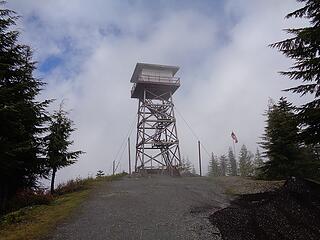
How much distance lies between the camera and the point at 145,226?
10500mm

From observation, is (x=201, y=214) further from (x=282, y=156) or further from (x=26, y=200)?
(x=282, y=156)

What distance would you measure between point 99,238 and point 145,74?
2861 cm

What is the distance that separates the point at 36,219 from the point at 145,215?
12.9 ft

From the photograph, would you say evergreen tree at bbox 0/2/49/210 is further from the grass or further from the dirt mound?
the dirt mound

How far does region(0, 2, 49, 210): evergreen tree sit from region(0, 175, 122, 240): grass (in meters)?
2.10

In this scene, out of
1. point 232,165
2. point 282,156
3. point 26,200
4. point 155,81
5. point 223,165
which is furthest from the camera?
point 223,165

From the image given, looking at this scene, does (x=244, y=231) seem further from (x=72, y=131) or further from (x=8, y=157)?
(x=72, y=131)

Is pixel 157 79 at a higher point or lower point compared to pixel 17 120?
higher

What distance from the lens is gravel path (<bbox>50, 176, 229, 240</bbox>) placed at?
32.0 feet

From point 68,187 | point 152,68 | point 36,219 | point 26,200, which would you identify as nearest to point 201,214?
point 36,219

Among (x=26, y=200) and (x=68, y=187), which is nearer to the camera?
(x=26, y=200)

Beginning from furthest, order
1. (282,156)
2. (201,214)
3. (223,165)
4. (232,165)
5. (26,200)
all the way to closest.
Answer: (223,165) → (232,165) → (282,156) → (26,200) → (201,214)

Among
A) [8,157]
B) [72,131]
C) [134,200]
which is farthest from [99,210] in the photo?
[72,131]

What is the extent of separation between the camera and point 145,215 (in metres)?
11.9
